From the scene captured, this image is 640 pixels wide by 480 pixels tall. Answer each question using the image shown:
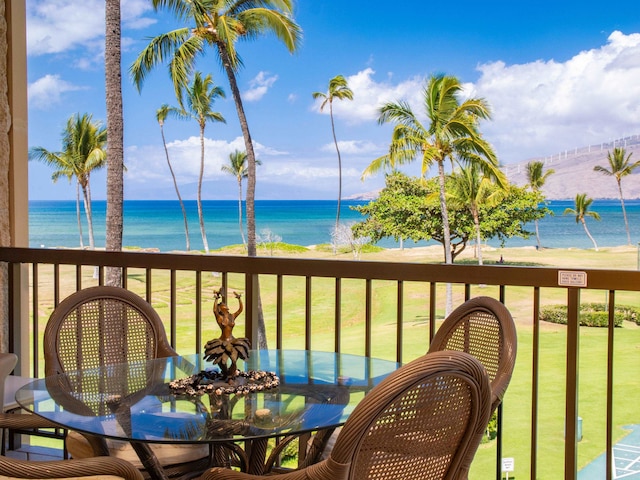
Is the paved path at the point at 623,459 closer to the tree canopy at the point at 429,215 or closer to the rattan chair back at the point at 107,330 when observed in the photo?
the tree canopy at the point at 429,215

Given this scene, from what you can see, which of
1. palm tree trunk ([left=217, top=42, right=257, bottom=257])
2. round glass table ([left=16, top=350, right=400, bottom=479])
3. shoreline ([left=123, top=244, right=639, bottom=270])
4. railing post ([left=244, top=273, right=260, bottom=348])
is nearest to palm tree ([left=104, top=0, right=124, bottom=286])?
palm tree trunk ([left=217, top=42, right=257, bottom=257])

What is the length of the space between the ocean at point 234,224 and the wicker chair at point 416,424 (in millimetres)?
29244

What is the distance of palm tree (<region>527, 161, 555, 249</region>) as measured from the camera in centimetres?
3008

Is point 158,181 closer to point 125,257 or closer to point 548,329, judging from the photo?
point 548,329

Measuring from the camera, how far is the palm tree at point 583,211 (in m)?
29.5

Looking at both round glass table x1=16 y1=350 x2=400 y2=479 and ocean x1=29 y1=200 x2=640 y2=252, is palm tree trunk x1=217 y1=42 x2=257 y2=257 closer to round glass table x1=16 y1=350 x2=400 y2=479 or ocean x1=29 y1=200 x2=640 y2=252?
ocean x1=29 y1=200 x2=640 y2=252

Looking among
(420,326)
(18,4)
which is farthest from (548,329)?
(18,4)

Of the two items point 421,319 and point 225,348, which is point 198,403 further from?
point 421,319

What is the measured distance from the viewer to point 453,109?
21312 mm

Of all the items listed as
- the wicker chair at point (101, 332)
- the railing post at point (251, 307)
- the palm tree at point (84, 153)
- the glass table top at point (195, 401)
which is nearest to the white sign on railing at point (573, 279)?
the glass table top at point (195, 401)

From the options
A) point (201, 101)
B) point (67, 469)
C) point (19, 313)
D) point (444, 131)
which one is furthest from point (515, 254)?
point (67, 469)

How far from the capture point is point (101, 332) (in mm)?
2484

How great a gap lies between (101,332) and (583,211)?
29.7 m

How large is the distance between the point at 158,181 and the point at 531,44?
18.4 metres
